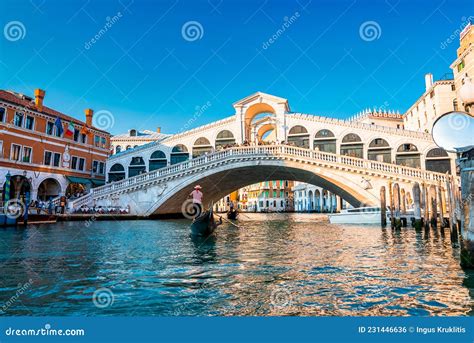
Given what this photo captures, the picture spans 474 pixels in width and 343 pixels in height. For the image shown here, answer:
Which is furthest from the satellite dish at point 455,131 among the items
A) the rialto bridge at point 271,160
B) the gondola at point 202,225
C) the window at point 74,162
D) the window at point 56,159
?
the window at point 74,162

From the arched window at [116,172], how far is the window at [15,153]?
6814 millimetres

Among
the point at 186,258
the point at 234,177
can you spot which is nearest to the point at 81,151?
the point at 234,177

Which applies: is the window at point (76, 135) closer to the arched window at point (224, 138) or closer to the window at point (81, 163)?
the window at point (81, 163)

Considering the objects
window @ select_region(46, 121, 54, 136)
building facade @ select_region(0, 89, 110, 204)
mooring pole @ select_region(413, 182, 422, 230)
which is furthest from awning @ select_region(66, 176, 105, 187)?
mooring pole @ select_region(413, 182, 422, 230)

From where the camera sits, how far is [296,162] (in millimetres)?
17688

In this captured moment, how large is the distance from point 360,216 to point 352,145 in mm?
8434

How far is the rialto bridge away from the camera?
16.9 meters

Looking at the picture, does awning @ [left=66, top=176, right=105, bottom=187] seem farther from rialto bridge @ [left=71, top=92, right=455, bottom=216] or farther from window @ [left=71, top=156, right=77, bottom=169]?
rialto bridge @ [left=71, top=92, right=455, bottom=216]

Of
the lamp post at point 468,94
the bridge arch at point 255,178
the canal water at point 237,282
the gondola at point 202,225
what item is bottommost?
the canal water at point 237,282

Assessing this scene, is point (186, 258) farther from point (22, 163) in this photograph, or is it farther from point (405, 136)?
point (405, 136)

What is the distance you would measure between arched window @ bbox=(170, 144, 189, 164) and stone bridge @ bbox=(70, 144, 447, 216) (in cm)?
395

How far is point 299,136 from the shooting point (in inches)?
902

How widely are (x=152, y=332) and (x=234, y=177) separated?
61.9 feet

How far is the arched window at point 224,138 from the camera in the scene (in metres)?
24.0
